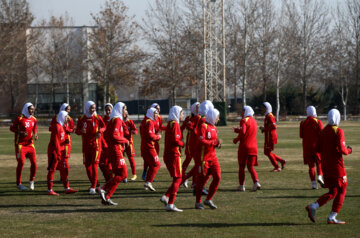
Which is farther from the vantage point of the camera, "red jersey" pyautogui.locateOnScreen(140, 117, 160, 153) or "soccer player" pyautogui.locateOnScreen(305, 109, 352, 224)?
"red jersey" pyautogui.locateOnScreen(140, 117, 160, 153)

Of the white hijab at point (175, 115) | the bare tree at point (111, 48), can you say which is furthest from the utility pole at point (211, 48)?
the white hijab at point (175, 115)

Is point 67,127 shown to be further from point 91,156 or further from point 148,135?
point 148,135

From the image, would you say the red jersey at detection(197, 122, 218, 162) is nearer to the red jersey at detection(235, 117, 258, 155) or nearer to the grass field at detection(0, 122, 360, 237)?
the grass field at detection(0, 122, 360, 237)

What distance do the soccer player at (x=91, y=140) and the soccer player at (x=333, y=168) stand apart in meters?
5.08

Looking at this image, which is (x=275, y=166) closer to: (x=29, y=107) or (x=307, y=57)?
(x=29, y=107)

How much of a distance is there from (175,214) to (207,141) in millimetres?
1441

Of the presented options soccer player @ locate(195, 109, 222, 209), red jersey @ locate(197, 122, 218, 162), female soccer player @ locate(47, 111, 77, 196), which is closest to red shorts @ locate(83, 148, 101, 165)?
female soccer player @ locate(47, 111, 77, 196)

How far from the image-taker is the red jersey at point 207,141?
994 cm

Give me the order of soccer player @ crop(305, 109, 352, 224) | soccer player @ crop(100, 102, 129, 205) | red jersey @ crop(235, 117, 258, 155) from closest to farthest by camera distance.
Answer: soccer player @ crop(305, 109, 352, 224) < soccer player @ crop(100, 102, 129, 205) < red jersey @ crop(235, 117, 258, 155)

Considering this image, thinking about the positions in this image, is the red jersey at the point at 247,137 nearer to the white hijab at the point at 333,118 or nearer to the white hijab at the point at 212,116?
the white hijab at the point at 212,116

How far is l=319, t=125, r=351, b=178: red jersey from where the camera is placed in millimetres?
8961

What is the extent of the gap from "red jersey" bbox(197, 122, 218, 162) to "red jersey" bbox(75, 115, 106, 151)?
10.2ft

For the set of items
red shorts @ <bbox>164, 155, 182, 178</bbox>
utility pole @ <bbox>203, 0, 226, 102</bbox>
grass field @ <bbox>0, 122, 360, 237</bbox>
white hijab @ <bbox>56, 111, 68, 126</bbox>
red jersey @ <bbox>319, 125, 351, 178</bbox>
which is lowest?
grass field @ <bbox>0, 122, 360, 237</bbox>

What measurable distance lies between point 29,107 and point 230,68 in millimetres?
53926
